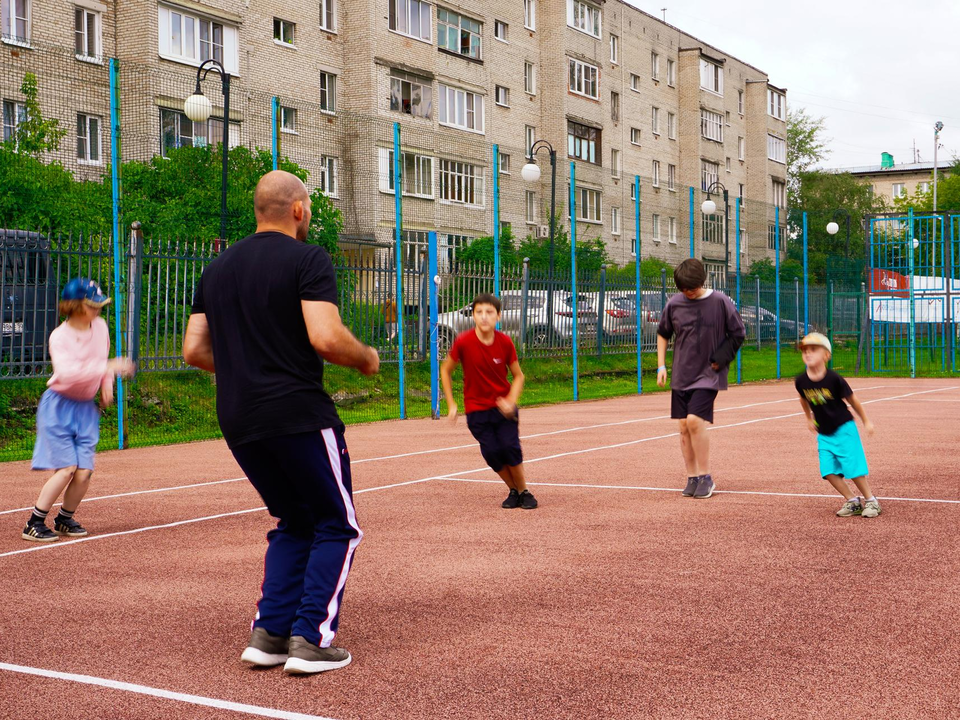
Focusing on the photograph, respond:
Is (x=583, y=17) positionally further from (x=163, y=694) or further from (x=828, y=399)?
(x=163, y=694)

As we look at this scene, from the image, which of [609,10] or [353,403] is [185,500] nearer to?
[353,403]

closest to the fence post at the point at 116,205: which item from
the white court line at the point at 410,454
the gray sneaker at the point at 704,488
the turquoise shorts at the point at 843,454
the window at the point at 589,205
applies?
the white court line at the point at 410,454

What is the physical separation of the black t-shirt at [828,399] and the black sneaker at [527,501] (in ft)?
6.91

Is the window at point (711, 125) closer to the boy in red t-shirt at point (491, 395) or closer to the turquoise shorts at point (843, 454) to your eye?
the boy in red t-shirt at point (491, 395)

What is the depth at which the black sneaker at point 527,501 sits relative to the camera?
866 cm

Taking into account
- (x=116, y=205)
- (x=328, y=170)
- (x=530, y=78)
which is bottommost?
(x=116, y=205)

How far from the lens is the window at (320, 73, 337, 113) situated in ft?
133

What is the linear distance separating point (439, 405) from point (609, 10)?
1616 inches

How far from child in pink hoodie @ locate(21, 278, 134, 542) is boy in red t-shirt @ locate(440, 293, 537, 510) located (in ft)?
8.13

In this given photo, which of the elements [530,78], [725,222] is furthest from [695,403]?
[530,78]

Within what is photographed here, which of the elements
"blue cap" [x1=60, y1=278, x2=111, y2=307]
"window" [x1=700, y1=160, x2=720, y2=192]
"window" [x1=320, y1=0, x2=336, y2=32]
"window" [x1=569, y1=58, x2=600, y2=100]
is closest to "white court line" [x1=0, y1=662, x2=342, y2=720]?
"blue cap" [x1=60, y1=278, x2=111, y2=307]

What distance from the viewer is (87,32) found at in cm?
3294

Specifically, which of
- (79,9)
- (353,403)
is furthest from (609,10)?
(353,403)

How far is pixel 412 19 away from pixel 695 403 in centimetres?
3609
